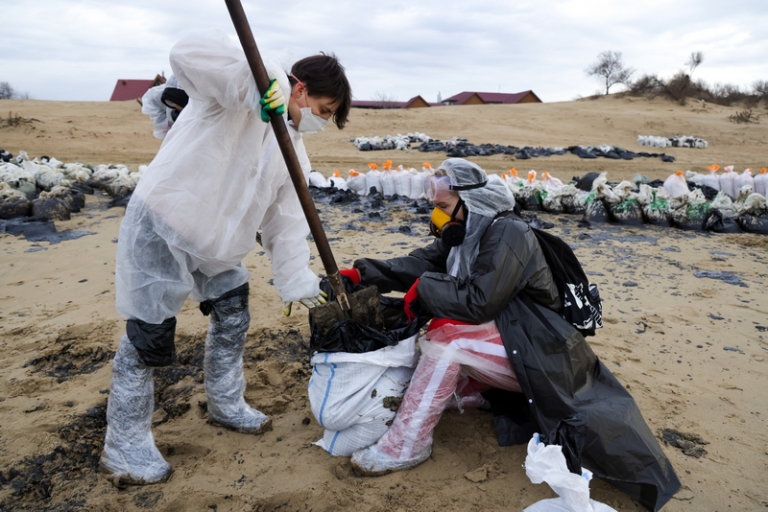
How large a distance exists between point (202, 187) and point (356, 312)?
82cm

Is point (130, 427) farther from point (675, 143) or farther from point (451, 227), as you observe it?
point (675, 143)

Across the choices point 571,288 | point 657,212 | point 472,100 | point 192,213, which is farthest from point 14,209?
point 472,100

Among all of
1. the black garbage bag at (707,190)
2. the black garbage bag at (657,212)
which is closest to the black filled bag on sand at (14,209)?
the black garbage bag at (657,212)

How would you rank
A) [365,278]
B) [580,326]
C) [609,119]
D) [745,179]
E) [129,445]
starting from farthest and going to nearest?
[609,119]
[745,179]
[365,278]
[580,326]
[129,445]

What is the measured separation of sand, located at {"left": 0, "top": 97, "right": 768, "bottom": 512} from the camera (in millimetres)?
1857

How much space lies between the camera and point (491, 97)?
34.0 m

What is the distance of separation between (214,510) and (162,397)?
2.94 feet

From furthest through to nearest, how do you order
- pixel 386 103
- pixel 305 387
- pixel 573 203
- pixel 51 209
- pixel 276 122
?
1. pixel 386 103
2. pixel 573 203
3. pixel 51 209
4. pixel 305 387
5. pixel 276 122

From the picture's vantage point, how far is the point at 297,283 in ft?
6.80

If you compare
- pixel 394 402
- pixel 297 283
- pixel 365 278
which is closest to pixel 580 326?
pixel 394 402

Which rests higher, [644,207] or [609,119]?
[609,119]

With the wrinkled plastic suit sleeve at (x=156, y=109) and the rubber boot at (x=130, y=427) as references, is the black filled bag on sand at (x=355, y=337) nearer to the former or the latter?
the rubber boot at (x=130, y=427)

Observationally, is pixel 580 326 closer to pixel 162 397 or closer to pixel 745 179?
pixel 162 397

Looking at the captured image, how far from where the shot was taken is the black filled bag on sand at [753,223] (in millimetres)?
5403
